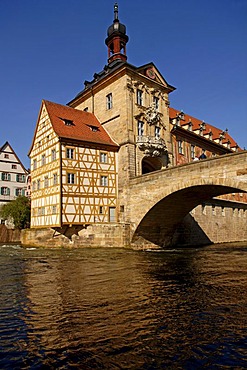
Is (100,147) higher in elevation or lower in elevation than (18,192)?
higher

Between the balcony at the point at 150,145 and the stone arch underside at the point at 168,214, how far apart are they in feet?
18.6

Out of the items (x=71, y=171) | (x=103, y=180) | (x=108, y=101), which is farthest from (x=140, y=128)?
(x=71, y=171)

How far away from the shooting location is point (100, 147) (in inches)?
1047

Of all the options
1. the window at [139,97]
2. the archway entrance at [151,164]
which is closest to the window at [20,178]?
the archway entrance at [151,164]

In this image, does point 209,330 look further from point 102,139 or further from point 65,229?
point 102,139

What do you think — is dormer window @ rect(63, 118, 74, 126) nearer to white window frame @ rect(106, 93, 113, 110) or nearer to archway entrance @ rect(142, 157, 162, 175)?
white window frame @ rect(106, 93, 113, 110)

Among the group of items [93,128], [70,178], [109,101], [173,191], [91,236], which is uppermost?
[109,101]

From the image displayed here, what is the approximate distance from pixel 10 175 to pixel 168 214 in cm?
3026

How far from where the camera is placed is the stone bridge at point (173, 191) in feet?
60.0

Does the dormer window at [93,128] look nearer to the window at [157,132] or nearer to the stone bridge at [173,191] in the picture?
the window at [157,132]

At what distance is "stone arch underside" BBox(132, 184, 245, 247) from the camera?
22.2 m

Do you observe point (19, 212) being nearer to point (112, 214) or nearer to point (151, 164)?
point (112, 214)

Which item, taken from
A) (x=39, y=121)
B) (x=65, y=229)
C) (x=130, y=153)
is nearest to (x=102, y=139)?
(x=130, y=153)

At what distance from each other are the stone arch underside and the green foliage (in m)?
19.7
